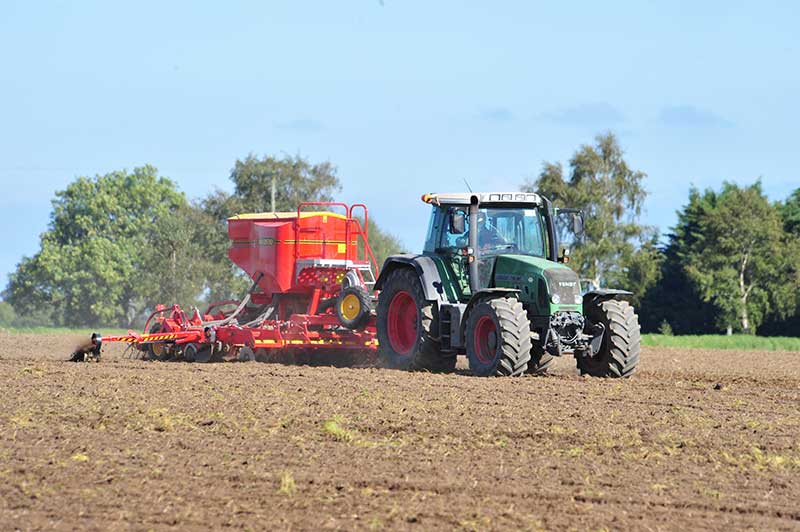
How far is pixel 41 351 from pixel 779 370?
14357 mm

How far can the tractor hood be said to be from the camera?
49.7 feet

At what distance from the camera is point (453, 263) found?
642 inches

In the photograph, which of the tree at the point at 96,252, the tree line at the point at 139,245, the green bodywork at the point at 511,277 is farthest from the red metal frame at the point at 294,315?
the tree at the point at 96,252

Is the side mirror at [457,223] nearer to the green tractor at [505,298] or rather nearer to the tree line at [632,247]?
the green tractor at [505,298]

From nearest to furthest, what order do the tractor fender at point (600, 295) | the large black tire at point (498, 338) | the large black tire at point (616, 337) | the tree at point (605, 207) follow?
the large black tire at point (498, 338) < the large black tire at point (616, 337) < the tractor fender at point (600, 295) < the tree at point (605, 207)

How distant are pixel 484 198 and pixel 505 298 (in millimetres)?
1462

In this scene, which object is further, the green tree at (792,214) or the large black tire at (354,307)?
the green tree at (792,214)

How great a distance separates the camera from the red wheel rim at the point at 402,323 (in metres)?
17.3

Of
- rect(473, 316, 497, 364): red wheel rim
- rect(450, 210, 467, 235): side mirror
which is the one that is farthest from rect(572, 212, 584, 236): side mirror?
rect(473, 316, 497, 364): red wheel rim

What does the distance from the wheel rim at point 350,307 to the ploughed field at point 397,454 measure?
10.8ft

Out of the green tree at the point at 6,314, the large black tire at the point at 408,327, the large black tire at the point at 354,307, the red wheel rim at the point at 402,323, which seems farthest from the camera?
the green tree at the point at 6,314

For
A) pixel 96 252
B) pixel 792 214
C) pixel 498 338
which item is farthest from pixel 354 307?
pixel 96 252

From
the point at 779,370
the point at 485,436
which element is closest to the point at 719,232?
the point at 779,370

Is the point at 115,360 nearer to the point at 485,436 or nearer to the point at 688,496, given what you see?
the point at 485,436
